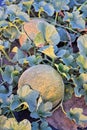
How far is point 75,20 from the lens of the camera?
1.08m

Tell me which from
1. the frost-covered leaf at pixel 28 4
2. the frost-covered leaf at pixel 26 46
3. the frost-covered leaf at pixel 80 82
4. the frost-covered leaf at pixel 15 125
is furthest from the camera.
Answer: the frost-covered leaf at pixel 28 4

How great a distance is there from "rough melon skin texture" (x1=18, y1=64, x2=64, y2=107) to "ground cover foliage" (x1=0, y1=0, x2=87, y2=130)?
2 centimetres

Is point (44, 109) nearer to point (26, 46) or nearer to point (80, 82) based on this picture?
point (80, 82)

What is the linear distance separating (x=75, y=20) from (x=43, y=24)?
5.5 inches

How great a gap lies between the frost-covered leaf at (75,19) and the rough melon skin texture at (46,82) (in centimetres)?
22

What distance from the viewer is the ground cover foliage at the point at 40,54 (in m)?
0.86

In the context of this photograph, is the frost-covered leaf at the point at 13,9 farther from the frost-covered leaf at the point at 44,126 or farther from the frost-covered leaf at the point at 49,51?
the frost-covered leaf at the point at 44,126

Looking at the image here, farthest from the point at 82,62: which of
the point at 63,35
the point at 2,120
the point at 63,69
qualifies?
the point at 2,120

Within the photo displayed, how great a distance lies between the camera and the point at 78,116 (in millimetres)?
867

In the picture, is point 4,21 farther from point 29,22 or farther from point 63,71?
point 63,71

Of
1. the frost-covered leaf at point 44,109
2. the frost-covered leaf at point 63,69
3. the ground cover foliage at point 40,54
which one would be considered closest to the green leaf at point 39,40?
the ground cover foliage at point 40,54

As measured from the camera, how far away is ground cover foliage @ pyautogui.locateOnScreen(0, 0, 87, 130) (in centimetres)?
86

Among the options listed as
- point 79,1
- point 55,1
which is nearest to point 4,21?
point 55,1

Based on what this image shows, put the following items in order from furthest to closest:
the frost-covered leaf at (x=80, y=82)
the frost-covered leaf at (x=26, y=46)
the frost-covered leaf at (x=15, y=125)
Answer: the frost-covered leaf at (x=26, y=46) < the frost-covered leaf at (x=80, y=82) < the frost-covered leaf at (x=15, y=125)
